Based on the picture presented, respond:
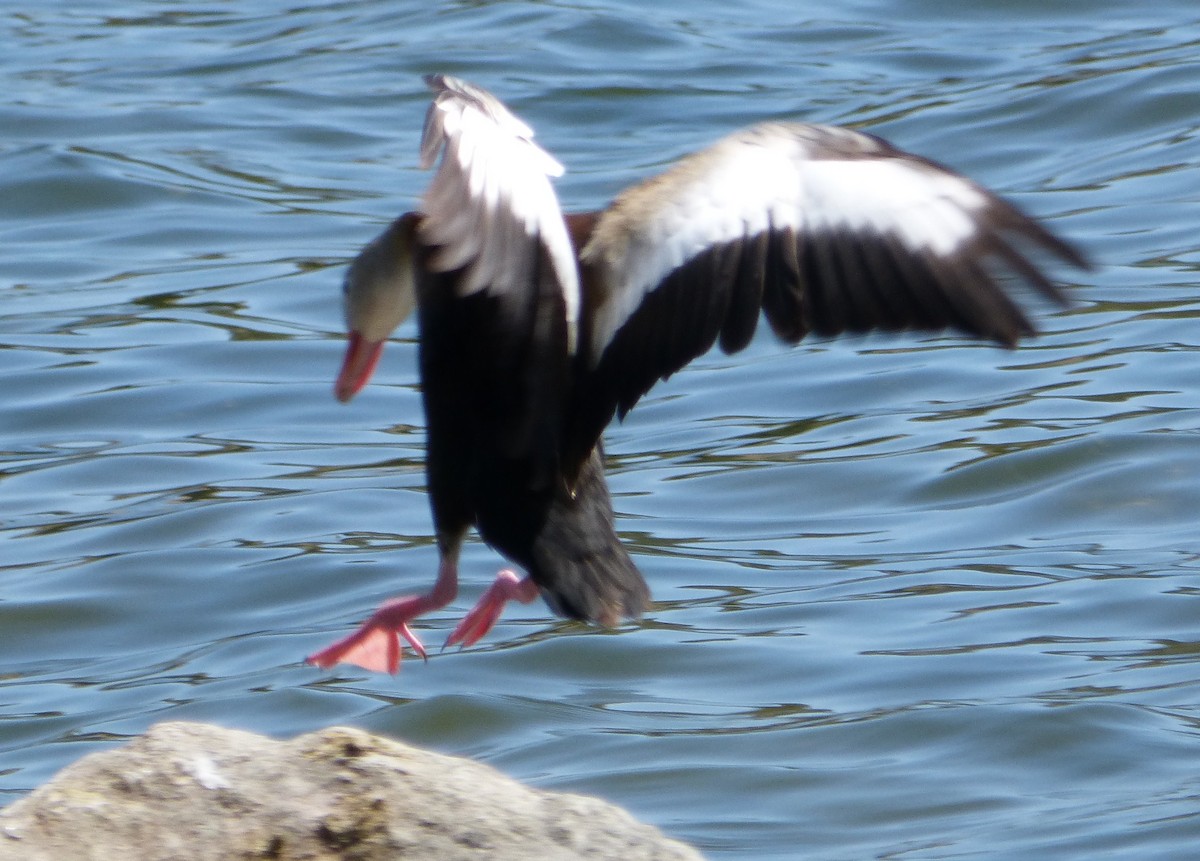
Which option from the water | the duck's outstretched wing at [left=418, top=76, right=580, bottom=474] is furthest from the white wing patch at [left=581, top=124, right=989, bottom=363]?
the water

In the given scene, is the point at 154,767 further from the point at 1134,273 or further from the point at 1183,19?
the point at 1183,19

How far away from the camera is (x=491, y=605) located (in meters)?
5.19

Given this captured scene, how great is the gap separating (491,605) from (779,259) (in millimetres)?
1244

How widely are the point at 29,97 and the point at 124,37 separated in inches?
57.7

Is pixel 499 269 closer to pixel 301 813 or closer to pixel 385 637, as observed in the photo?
pixel 301 813

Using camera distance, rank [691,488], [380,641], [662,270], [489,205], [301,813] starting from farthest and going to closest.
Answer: [691,488] < [380,641] < [662,270] < [489,205] < [301,813]

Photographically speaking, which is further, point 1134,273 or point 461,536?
point 1134,273

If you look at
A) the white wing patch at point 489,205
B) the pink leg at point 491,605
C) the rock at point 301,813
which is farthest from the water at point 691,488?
the rock at point 301,813

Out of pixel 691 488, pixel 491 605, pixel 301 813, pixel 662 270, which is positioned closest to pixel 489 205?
pixel 662 270

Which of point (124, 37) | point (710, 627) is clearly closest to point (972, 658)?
point (710, 627)

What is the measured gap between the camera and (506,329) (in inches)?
171

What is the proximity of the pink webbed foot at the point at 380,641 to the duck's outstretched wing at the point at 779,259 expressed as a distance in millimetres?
963

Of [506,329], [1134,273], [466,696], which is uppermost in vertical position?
[506,329]

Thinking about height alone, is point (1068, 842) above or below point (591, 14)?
below
